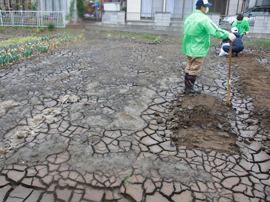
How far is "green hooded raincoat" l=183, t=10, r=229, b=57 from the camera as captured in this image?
427 centimetres

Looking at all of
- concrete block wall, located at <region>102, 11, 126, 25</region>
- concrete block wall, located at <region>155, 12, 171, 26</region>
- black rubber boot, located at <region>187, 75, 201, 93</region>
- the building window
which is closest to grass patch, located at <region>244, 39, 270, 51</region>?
concrete block wall, located at <region>155, 12, 171, 26</region>

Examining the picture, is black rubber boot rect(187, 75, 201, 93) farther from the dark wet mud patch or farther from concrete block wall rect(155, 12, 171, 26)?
concrete block wall rect(155, 12, 171, 26)

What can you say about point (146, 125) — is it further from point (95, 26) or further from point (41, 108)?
point (95, 26)

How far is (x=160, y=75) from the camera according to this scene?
6.00 metres

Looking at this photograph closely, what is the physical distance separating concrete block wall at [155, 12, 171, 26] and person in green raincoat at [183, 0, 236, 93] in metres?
9.77

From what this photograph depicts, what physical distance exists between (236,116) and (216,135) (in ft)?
2.88

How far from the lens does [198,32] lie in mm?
4438

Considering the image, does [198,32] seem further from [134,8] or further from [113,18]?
[134,8]

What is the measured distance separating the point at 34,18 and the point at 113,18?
4800 mm

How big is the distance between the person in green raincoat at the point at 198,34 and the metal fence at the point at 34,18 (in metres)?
10.6

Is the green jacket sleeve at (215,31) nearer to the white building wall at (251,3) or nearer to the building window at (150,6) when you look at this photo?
the building window at (150,6)

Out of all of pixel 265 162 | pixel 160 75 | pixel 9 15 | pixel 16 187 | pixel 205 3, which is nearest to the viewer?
pixel 16 187

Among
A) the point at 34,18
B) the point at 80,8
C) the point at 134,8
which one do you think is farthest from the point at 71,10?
the point at 134,8

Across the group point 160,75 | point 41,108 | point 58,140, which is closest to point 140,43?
point 160,75
